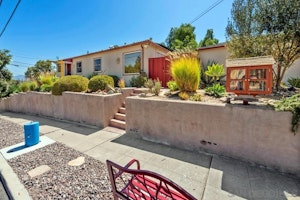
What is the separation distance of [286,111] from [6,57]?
3130cm

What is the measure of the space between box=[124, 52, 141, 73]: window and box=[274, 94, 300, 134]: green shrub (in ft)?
26.2

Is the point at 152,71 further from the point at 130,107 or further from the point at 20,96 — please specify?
the point at 20,96

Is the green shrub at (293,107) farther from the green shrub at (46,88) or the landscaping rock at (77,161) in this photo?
the green shrub at (46,88)

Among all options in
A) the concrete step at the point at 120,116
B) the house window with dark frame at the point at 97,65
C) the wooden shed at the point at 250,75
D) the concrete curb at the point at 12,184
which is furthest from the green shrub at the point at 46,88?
the wooden shed at the point at 250,75

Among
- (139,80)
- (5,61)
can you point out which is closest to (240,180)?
(139,80)

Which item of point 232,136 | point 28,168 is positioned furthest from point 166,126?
point 28,168

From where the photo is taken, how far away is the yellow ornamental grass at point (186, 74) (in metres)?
4.78

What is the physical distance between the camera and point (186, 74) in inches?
189

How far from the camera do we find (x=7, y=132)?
5.87 m

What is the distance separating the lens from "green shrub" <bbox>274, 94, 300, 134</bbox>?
2.80 metres

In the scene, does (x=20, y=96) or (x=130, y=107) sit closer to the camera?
(x=130, y=107)

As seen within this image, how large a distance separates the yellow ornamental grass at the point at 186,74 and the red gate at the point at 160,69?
4.36 meters

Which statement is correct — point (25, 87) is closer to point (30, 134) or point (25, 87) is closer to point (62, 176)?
point (30, 134)

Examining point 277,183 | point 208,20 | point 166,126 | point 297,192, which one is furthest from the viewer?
point 208,20
